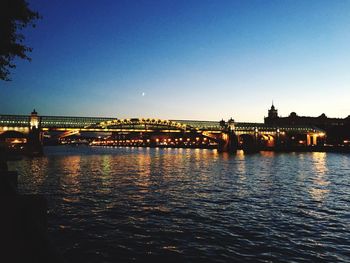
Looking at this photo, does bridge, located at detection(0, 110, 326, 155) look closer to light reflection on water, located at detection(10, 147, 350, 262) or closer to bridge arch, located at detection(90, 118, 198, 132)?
bridge arch, located at detection(90, 118, 198, 132)

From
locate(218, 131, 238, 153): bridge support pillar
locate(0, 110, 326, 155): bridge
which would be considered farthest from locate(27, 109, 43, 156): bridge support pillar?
locate(218, 131, 238, 153): bridge support pillar

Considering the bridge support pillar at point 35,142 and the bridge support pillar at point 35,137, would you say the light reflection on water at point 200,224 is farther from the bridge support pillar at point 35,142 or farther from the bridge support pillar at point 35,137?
the bridge support pillar at point 35,137

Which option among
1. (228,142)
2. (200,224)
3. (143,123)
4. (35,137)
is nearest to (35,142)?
(35,137)

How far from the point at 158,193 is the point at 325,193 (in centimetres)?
1415

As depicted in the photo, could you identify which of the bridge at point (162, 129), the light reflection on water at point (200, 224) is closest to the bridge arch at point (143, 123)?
the bridge at point (162, 129)

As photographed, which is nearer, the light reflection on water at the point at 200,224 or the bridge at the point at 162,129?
the light reflection on water at the point at 200,224

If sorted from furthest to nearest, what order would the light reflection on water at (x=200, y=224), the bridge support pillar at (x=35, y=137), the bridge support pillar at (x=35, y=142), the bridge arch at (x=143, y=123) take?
the bridge arch at (x=143, y=123)
the bridge support pillar at (x=35, y=137)
the bridge support pillar at (x=35, y=142)
the light reflection on water at (x=200, y=224)

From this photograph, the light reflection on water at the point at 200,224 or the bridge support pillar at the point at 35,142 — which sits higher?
the bridge support pillar at the point at 35,142

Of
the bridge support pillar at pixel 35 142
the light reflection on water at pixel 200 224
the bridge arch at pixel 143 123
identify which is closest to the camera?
the light reflection on water at pixel 200 224

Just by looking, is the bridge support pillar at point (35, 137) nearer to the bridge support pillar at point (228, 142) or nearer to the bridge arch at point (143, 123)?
the bridge arch at point (143, 123)

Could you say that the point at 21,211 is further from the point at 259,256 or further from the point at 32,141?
the point at 32,141

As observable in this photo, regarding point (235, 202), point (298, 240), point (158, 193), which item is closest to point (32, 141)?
point (158, 193)

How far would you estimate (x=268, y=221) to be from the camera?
17062 mm

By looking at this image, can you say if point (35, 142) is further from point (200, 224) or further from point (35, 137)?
point (200, 224)
